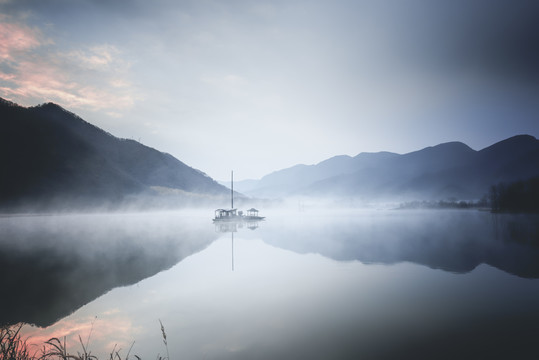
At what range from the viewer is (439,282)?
14258 millimetres

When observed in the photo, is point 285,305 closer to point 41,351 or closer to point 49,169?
point 41,351

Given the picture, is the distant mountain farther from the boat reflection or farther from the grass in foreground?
the grass in foreground

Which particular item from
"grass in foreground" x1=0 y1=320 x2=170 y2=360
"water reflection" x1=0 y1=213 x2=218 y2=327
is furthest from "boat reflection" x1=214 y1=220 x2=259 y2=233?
"grass in foreground" x1=0 y1=320 x2=170 y2=360

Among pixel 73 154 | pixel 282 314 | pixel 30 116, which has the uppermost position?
pixel 30 116

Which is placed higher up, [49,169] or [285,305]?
[49,169]

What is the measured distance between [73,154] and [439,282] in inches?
7319

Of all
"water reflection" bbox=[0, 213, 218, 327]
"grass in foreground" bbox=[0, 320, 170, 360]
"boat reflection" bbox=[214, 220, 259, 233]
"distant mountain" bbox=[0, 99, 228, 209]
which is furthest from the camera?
"distant mountain" bbox=[0, 99, 228, 209]

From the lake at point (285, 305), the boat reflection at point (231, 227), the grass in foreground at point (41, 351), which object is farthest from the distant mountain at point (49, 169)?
the grass in foreground at point (41, 351)

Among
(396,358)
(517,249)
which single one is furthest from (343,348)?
(517,249)

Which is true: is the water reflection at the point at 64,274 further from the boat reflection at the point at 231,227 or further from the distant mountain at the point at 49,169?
the distant mountain at the point at 49,169

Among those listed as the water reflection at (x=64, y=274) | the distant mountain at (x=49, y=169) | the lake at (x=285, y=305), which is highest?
the distant mountain at (x=49, y=169)

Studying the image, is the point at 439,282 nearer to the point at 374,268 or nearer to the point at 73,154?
the point at 374,268

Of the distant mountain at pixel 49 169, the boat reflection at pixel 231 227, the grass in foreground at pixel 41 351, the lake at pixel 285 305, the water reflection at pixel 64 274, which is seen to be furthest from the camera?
the distant mountain at pixel 49 169

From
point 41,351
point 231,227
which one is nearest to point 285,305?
point 41,351
